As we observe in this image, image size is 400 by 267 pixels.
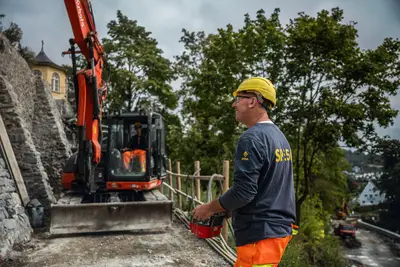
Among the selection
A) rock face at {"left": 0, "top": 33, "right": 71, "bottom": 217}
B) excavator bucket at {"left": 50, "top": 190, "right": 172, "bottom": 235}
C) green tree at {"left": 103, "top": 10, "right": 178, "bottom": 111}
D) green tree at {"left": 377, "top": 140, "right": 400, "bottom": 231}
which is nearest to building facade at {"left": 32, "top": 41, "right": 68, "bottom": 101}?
green tree at {"left": 103, "top": 10, "right": 178, "bottom": 111}

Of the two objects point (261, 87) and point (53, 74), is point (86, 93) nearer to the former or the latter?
point (261, 87)

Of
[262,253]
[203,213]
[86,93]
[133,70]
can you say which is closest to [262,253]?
[262,253]

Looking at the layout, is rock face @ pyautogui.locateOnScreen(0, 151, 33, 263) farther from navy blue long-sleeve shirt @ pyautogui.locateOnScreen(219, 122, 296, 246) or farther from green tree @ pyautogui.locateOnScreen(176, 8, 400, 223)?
green tree @ pyautogui.locateOnScreen(176, 8, 400, 223)

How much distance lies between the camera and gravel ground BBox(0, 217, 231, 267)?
5879mm

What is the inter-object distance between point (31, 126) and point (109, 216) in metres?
5.47

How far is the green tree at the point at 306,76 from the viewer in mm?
14758

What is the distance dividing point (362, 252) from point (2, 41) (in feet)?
96.7

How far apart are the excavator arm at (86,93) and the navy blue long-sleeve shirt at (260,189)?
5930mm

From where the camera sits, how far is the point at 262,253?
7.44ft

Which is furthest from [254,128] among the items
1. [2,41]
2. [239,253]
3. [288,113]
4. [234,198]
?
[288,113]

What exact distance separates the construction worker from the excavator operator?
6537 mm

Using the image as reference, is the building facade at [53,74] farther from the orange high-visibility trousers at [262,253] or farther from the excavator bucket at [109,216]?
the orange high-visibility trousers at [262,253]

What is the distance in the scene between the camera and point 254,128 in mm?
2355

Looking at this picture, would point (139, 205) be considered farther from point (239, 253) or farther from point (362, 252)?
point (362, 252)
